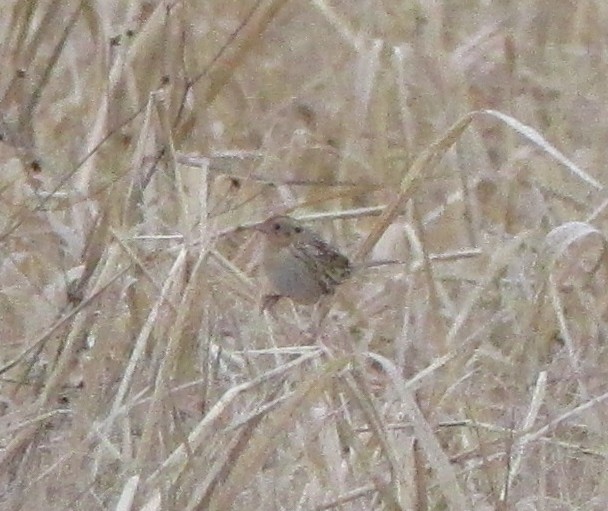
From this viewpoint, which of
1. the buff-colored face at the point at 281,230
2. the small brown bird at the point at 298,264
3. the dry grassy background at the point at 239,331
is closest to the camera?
the dry grassy background at the point at 239,331

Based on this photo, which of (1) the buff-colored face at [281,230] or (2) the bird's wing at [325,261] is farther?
(2) the bird's wing at [325,261]

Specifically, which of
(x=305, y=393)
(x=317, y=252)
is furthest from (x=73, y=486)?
(x=317, y=252)

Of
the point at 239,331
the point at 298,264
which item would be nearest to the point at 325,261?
the point at 298,264

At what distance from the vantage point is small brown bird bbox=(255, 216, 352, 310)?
2.36 m

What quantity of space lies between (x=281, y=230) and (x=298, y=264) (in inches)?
2.7

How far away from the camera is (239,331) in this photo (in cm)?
188

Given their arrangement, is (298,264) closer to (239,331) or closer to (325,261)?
(325,261)

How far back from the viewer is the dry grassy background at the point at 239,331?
1.56m

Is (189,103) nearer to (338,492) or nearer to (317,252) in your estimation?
(317,252)

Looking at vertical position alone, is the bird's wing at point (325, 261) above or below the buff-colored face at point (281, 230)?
below

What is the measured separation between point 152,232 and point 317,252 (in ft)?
1.93

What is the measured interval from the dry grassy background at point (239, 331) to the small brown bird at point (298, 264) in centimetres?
5

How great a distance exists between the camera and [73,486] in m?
1.76

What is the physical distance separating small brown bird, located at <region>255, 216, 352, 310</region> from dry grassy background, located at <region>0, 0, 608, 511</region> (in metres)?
0.05
